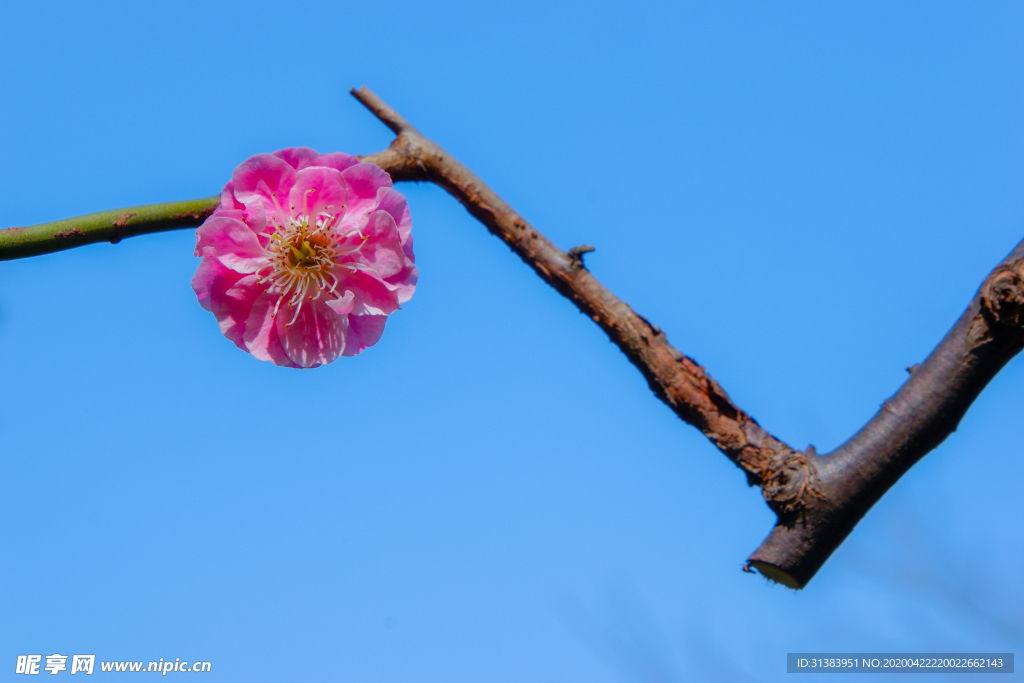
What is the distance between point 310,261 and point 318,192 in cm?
21

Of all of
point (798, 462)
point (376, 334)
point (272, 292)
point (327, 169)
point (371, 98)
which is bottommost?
point (798, 462)

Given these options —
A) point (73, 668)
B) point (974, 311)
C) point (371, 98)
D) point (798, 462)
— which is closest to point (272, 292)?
point (371, 98)

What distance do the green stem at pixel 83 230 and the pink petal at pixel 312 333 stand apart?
0.42m

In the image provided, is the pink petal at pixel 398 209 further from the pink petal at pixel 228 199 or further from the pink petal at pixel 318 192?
the pink petal at pixel 228 199

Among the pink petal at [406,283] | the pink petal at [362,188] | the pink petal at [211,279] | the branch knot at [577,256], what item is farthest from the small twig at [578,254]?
the pink petal at [211,279]

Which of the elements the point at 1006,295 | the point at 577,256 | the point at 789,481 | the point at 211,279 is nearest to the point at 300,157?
the point at 211,279

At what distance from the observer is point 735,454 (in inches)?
63.5

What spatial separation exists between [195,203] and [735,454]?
62.1 inches

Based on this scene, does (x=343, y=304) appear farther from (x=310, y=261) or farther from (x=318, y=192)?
(x=318, y=192)

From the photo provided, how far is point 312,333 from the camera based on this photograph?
2043 mm

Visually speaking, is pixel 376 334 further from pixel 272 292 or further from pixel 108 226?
pixel 108 226

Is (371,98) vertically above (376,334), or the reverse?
(371,98)

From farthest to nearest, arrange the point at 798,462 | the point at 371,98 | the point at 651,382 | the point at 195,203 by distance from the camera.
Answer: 1. the point at 371,98
2. the point at 195,203
3. the point at 651,382
4. the point at 798,462

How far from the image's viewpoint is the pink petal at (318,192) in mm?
1971
